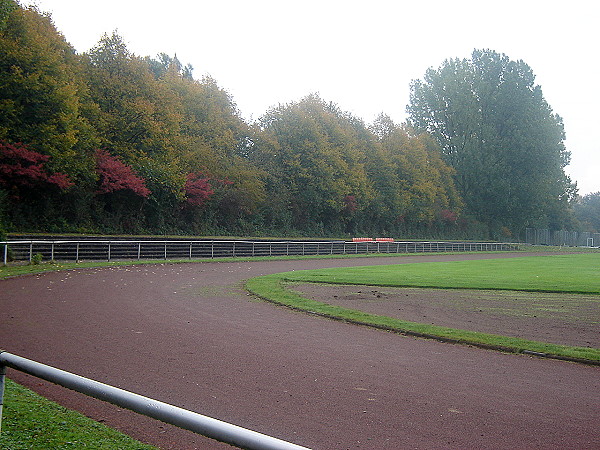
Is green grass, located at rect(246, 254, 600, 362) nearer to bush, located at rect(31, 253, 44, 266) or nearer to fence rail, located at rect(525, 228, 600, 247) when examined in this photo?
bush, located at rect(31, 253, 44, 266)

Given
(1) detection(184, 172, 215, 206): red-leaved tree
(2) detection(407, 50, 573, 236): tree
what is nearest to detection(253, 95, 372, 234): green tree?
(1) detection(184, 172, 215, 206): red-leaved tree

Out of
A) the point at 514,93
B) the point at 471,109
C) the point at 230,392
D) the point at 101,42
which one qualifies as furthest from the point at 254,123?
the point at 230,392

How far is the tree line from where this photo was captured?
30188mm

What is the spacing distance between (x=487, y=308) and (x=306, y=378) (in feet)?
26.6

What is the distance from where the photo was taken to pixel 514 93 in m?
76.8

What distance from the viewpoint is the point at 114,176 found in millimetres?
33688

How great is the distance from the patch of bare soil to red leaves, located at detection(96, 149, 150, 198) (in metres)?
18.8

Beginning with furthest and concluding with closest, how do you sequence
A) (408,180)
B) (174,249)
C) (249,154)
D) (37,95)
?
(408,180) < (249,154) < (174,249) < (37,95)

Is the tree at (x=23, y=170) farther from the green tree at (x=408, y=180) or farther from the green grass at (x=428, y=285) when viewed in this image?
the green tree at (x=408, y=180)

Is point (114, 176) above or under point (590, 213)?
under

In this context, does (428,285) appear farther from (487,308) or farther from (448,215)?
(448,215)

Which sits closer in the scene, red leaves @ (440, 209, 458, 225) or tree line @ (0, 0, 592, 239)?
tree line @ (0, 0, 592, 239)

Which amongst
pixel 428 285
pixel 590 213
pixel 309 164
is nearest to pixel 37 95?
pixel 428 285

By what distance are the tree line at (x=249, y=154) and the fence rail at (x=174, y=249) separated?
507 cm
